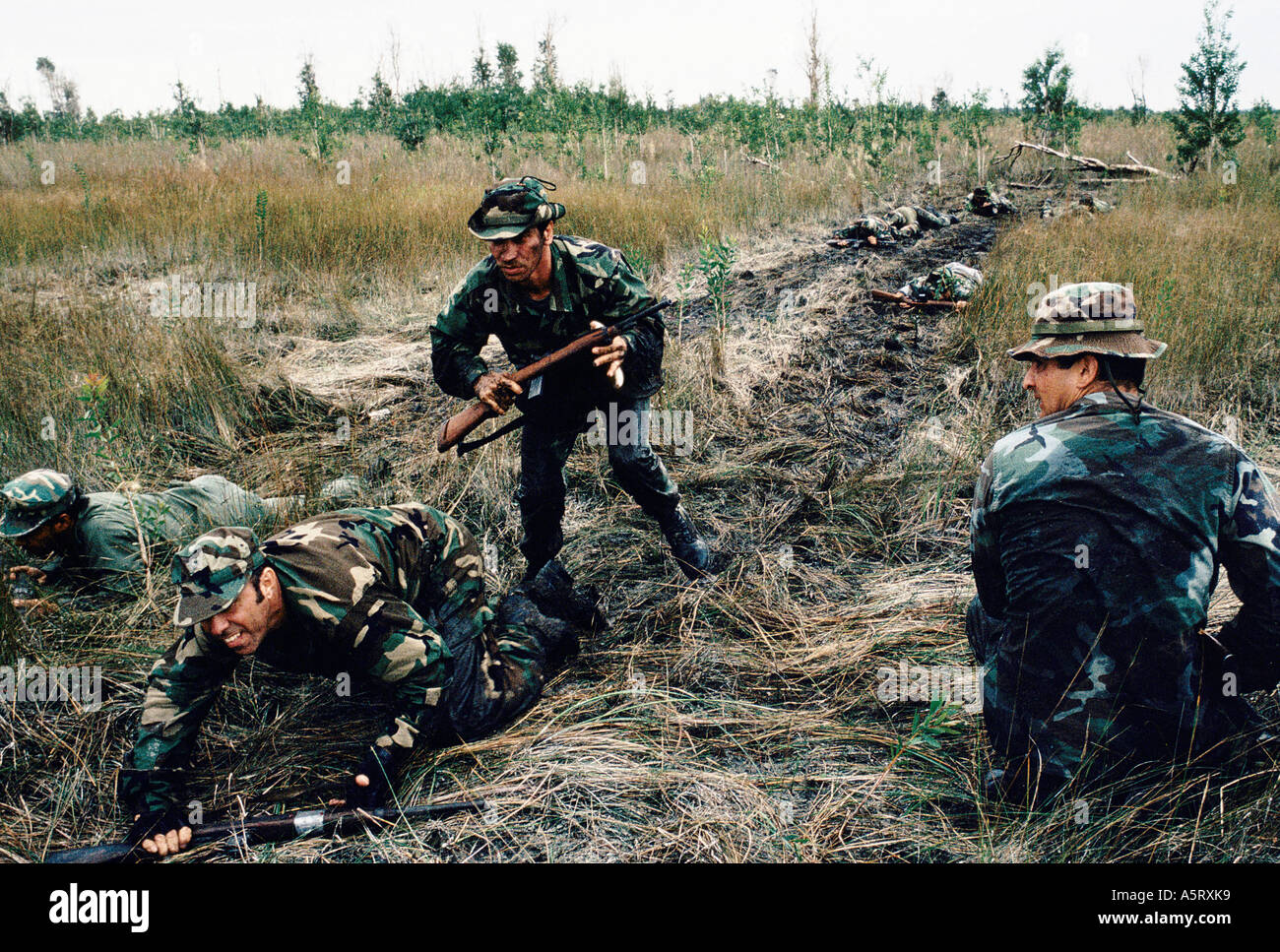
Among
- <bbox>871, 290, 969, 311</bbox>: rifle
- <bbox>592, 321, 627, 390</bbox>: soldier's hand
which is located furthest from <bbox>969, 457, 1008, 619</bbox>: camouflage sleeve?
<bbox>871, 290, 969, 311</bbox>: rifle

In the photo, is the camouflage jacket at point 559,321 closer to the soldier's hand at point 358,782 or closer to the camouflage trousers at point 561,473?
the camouflage trousers at point 561,473

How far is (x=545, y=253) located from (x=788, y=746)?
2.03 meters

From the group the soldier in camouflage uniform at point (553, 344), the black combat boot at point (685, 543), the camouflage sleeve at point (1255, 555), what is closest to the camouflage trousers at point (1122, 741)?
the camouflage sleeve at point (1255, 555)

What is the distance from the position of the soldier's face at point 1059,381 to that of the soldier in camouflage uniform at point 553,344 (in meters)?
1.47

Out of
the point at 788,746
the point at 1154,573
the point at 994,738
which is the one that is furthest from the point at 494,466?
the point at 1154,573

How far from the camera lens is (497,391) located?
3.04 metres

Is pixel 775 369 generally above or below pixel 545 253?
below

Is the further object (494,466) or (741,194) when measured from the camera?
(741,194)

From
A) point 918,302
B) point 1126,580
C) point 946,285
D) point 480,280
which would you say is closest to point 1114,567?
point 1126,580

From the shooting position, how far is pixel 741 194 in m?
9.67

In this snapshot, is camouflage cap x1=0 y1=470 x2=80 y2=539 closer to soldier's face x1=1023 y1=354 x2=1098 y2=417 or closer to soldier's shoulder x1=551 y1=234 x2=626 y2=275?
soldier's shoulder x1=551 y1=234 x2=626 y2=275

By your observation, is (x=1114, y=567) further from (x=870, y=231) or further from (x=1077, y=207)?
(x=1077, y=207)

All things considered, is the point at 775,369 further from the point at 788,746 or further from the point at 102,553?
the point at 102,553

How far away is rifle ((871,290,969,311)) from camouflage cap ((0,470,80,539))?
5.56 meters
